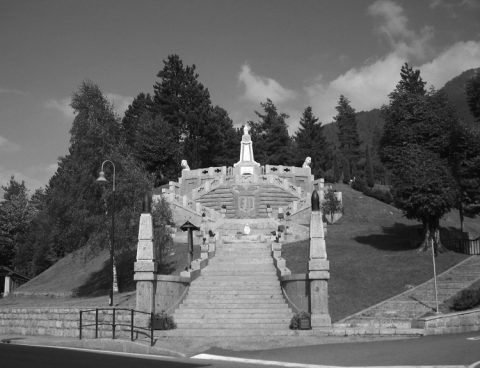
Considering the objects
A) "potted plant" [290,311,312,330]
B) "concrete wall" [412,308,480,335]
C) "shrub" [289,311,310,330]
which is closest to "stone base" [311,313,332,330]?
"potted plant" [290,311,312,330]

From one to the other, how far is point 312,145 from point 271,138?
11717mm

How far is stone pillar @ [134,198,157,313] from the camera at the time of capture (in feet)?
78.6

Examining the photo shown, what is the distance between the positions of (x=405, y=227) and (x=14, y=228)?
5498cm

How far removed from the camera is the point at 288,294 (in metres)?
26.0

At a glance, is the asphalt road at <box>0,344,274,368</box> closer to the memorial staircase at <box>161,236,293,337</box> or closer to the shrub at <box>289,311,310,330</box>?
the memorial staircase at <box>161,236,293,337</box>

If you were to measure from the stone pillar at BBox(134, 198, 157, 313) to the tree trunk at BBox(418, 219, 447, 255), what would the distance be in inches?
867

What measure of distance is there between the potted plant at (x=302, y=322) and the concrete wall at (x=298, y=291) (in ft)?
4.40

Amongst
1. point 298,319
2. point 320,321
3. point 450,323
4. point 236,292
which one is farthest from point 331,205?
point 450,323

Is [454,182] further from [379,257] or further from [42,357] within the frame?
[42,357]

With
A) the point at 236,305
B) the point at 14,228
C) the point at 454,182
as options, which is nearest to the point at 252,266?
the point at 236,305

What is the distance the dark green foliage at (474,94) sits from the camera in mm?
46594

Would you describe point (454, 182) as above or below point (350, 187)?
below

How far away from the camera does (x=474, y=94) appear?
47.0 meters

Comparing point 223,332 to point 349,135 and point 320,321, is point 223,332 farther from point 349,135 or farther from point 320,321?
point 349,135
